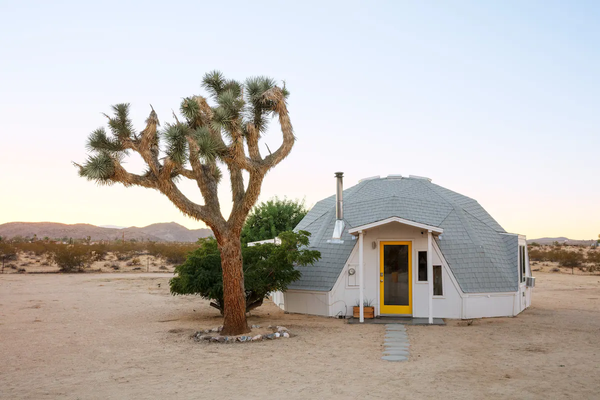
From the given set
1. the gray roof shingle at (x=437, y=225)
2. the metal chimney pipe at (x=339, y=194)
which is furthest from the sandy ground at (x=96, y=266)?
the metal chimney pipe at (x=339, y=194)

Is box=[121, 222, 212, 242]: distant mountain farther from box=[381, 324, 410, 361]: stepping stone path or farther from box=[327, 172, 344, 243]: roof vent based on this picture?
box=[381, 324, 410, 361]: stepping stone path

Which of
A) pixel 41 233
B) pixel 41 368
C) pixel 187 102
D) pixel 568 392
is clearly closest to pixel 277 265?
pixel 187 102

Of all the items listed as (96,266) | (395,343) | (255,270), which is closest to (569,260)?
(255,270)

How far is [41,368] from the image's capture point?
998 centimetres

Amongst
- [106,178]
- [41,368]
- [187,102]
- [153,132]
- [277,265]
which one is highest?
[187,102]

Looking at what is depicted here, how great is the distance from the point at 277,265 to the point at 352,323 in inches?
108

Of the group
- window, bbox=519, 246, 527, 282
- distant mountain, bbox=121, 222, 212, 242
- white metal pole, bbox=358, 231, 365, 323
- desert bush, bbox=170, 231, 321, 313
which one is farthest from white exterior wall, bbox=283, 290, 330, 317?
distant mountain, bbox=121, 222, 212, 242

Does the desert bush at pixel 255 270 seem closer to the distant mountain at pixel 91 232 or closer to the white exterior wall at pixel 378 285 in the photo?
the white exterior wall at pixel 378 285

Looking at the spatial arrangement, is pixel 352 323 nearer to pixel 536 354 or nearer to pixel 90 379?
pixel 536 354

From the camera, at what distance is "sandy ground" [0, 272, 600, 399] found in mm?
8305

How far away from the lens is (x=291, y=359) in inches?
417

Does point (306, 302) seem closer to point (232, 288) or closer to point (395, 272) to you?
point (395, 272)

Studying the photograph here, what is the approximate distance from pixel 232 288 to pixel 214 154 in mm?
3377

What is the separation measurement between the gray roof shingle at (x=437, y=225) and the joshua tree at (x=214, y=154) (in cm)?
474
